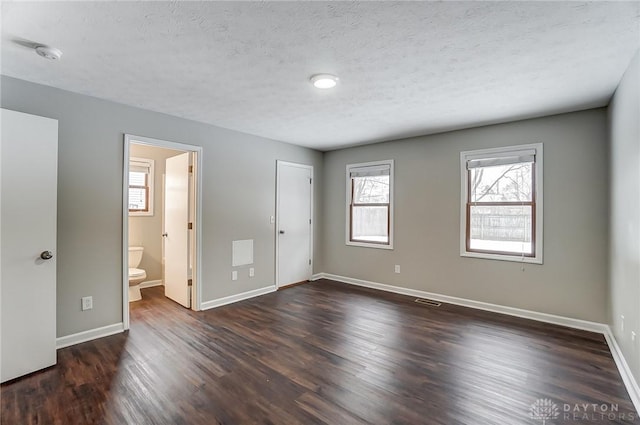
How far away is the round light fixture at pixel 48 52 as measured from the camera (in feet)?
7.00

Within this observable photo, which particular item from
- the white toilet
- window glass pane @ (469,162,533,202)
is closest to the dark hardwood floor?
the white toilet

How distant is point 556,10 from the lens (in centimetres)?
172

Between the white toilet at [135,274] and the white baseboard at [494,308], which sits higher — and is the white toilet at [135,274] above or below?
above

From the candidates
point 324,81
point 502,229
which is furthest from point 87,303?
point 502,229

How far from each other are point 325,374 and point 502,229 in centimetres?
295

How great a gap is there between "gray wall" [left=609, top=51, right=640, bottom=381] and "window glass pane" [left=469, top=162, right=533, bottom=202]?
85 centimetres

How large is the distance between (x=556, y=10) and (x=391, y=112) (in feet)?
6.13

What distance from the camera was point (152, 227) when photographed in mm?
5195

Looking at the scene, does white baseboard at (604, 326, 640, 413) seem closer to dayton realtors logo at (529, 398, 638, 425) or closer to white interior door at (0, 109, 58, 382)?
dayton realtors logo at (529, 398, 638, 425)

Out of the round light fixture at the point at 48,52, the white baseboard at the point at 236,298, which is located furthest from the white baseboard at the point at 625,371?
the round light fixture at the point at 48,52

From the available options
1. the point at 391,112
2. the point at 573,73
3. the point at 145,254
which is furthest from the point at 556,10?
the point at 145,254

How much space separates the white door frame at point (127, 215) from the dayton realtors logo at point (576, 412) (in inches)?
141

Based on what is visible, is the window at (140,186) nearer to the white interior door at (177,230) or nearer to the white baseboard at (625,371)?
the white interior door at (177,230)

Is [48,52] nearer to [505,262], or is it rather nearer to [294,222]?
[294,222]
